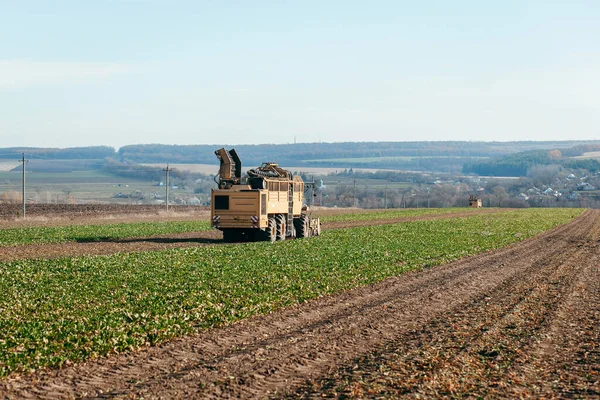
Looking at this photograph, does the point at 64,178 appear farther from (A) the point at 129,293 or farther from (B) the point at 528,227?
(A) the point at 129,293

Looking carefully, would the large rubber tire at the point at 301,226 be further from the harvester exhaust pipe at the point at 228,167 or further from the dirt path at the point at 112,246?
the harvester exhaust pipe at the point at 228,167

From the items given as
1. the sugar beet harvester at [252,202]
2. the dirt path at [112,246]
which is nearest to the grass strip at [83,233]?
the dirt path at [112,246]

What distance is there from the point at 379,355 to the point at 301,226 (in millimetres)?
30905

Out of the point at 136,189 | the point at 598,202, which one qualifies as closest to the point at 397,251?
the point at 136,189

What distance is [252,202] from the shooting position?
38094 mm

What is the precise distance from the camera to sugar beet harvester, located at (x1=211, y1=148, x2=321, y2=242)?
38.2 metres

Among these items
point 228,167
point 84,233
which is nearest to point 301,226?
point 228,167

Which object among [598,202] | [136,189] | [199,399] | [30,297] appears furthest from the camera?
[598,202]

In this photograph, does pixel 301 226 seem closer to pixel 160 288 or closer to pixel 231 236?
pixel 231 236

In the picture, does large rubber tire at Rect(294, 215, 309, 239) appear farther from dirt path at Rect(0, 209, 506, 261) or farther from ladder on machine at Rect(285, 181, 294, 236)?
dirt path at Rect(0, 209, 506, 261)

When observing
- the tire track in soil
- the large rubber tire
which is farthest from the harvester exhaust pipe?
the tire track in soil

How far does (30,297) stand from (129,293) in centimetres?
224

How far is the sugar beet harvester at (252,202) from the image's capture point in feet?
125

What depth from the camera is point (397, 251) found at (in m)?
33.2
